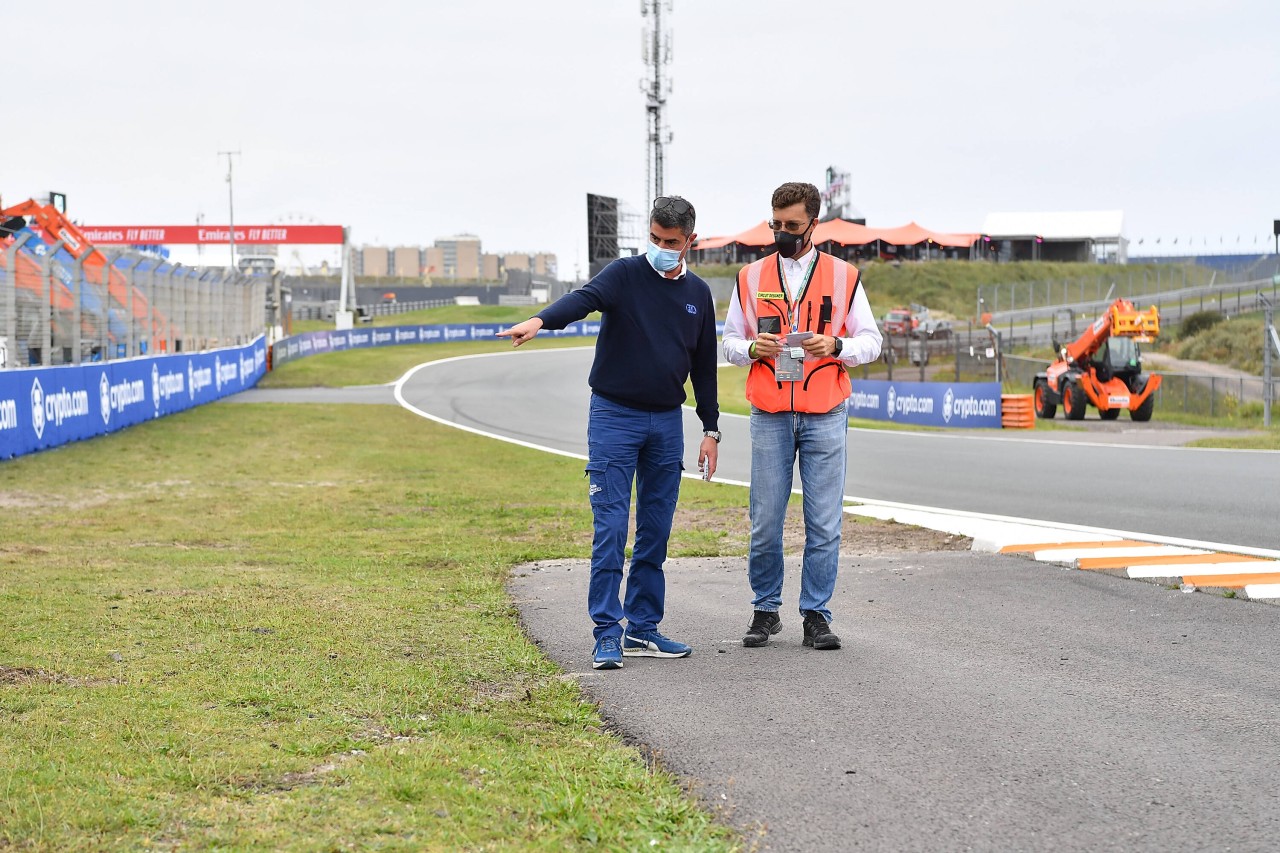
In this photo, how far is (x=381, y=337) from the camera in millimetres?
66750

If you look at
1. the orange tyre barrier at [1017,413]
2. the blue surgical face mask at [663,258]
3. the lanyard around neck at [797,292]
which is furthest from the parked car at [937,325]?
the blue surgical face mask at [663,258]

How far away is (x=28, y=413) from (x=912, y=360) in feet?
112

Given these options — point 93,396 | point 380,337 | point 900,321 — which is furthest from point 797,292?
point 380,337

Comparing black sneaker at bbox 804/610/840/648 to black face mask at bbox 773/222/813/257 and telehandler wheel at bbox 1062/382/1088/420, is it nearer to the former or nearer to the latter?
black face mask at bbox 773/222/813/257

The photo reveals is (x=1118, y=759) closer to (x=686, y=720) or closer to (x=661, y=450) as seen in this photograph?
(x=686, y=720)

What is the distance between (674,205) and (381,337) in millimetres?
62325

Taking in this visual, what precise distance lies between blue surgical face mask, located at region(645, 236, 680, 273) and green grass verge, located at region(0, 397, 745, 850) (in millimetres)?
1731

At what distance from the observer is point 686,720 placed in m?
4.79

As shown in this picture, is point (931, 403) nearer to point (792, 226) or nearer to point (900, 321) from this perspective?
point (792, 226)

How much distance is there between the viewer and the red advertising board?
68.5 metres

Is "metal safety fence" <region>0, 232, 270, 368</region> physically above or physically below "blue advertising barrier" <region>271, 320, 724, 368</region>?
above

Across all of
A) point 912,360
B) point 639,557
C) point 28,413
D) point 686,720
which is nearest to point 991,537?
point 639,557

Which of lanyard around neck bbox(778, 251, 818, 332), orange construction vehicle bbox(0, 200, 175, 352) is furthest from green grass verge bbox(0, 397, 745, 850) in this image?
orange construction vehicle bbox(0, 200, 175, 352)

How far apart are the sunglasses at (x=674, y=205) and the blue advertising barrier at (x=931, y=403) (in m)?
23.1
